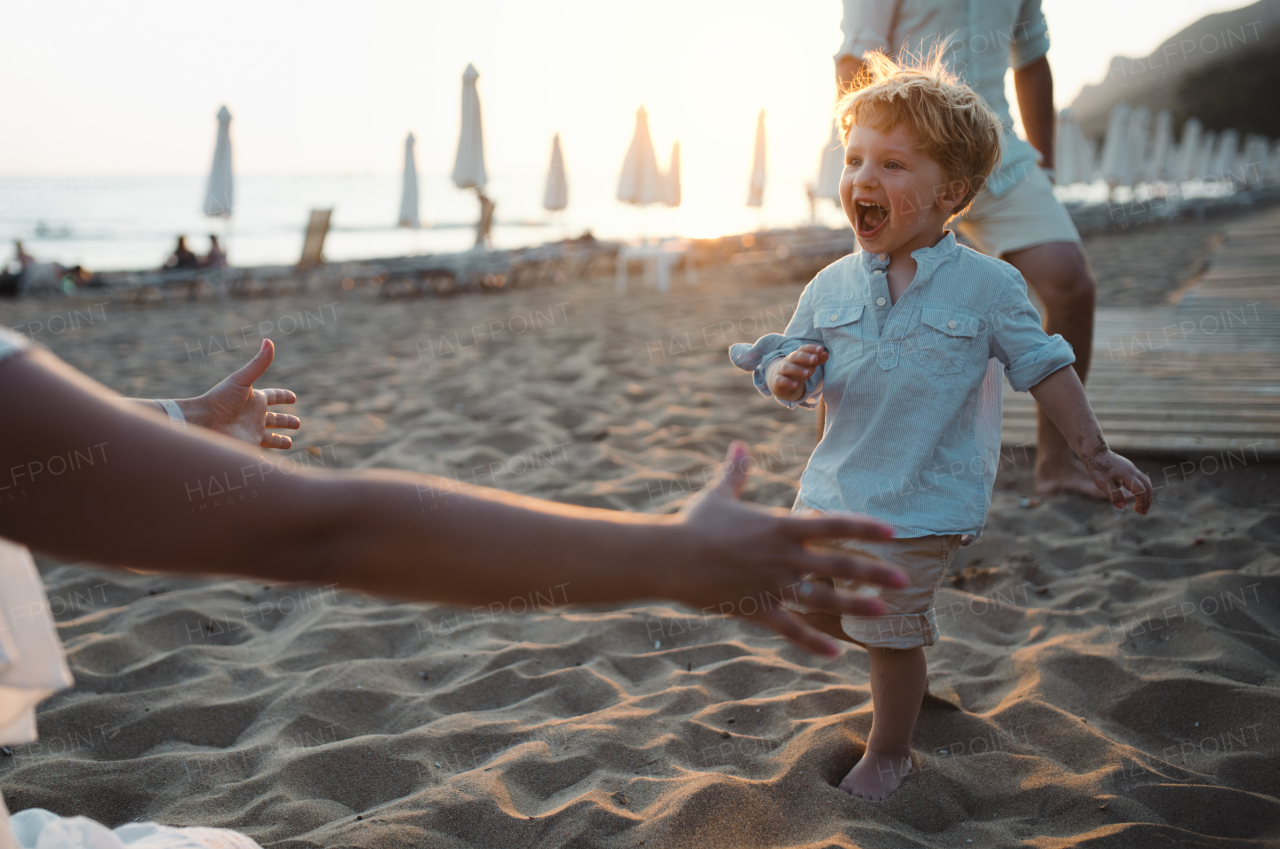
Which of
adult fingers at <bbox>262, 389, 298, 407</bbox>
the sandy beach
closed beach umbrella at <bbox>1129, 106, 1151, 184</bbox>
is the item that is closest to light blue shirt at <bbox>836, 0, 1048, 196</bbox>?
the sandy beach

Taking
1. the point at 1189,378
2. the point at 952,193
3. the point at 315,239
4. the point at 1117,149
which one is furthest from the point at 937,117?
the point at 1117,149

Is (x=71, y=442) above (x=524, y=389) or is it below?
above

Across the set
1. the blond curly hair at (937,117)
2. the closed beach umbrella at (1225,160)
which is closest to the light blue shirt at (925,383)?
the blond curly hair at (937,117)

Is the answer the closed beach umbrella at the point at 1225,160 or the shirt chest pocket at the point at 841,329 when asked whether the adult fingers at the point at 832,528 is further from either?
the closed beach umbrella at the point at 1225,160

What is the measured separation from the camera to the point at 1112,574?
103 inches

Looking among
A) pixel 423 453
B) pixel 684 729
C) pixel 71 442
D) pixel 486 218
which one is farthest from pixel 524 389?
pixel 486 218

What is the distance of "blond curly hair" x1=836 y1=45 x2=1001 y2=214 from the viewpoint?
1656 mm

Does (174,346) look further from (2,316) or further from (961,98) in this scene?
(961,98)

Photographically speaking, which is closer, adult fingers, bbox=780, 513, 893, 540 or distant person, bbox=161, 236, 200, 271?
adult fingers, bbox=780, 513, 893, 540

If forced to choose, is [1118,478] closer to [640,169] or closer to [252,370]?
[252,370]

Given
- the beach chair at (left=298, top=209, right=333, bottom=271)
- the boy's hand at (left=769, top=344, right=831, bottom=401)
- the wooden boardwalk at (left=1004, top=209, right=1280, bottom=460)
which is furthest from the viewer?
the beach chair at (left=298, top=209, right=333, bottom=271)

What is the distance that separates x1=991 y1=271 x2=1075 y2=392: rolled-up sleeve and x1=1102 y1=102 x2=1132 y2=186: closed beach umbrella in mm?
21273

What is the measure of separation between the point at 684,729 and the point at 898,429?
0.92 meters

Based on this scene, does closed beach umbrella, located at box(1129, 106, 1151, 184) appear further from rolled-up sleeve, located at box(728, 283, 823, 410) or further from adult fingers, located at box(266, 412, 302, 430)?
adult fingers, located at box(266, 412, 302, 430)
